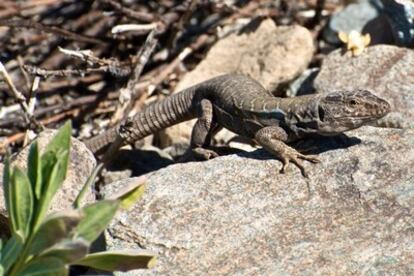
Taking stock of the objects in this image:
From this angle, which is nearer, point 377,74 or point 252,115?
point 252,115

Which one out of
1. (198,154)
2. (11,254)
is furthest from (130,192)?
(198,154)

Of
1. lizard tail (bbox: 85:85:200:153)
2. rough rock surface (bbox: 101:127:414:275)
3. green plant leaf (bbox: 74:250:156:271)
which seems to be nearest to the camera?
green plant leaf (bbox: 74:250:156:271)

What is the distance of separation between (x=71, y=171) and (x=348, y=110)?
1.79m

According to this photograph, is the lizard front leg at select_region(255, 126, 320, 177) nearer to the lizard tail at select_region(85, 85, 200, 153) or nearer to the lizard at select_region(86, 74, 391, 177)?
the lizard at select_region(86, 74, 391, 177)

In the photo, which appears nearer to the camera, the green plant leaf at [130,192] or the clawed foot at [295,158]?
the green plant leaf at [130,192]

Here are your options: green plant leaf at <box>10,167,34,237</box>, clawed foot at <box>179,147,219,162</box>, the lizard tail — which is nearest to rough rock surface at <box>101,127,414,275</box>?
clawed foot at <box>179,147,219,162</box>

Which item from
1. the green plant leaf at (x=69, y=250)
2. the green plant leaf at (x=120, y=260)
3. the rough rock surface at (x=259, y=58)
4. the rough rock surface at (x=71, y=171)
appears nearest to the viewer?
the green plant leaf at (x=69, y=250)

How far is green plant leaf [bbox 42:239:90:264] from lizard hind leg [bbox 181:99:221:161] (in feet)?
8.53

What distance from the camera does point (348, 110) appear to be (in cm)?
555

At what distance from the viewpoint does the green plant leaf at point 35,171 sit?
4.20 metres

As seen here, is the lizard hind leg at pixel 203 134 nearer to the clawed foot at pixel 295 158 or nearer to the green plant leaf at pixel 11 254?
the clawed foot at pixel 295 158

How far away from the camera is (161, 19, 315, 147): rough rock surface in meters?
7.70

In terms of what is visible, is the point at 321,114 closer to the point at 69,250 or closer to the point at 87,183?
the point at 87,183

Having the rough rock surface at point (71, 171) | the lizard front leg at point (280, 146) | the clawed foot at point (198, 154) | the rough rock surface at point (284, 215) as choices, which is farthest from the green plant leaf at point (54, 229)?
the clawed foot at point (198, 154)
